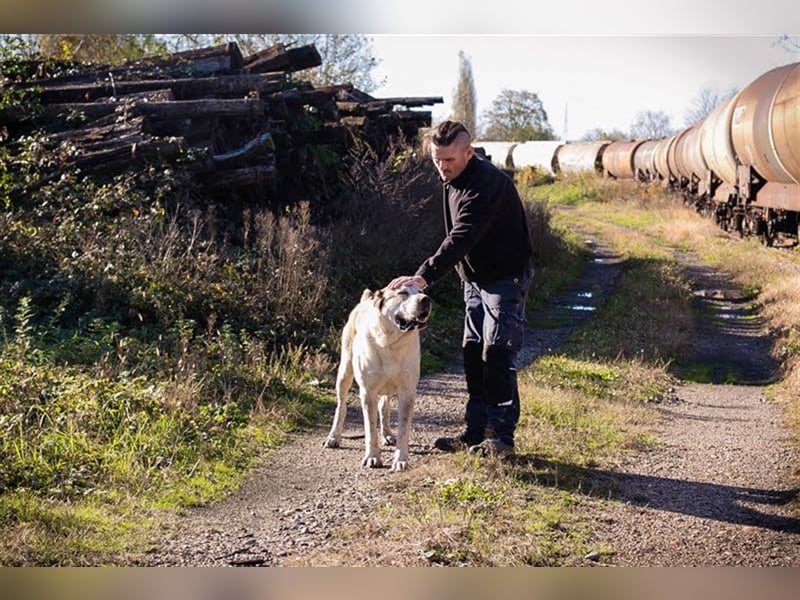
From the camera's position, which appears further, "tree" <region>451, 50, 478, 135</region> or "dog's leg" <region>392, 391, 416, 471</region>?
"tree" <region>451, 50, 478, 135</region>

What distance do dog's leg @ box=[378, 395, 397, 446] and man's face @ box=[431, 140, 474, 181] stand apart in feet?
6.06

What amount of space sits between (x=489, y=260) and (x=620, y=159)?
129 feet

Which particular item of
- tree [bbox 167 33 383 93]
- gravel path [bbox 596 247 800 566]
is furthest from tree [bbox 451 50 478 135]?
gravel path [bbox 596 247 800 566]

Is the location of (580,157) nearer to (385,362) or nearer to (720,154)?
(720,154)

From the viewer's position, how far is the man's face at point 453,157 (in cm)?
679

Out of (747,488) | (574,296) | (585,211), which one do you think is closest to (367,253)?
(574,296)

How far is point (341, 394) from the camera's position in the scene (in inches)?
302

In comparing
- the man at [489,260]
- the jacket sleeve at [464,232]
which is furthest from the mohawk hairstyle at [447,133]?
the jacket sleeve at [464,232]

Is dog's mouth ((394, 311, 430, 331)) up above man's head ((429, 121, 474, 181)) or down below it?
below

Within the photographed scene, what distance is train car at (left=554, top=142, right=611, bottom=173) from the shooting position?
47531mm

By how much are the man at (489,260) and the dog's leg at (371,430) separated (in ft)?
2.19

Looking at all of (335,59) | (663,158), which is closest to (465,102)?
(335,59)

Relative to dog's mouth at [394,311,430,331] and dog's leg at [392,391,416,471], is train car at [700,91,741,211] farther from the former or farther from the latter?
dog's mouth at [394,311,430,331]

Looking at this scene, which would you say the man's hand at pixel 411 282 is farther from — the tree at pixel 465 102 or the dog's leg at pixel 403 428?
the tree at pixel 465 102
